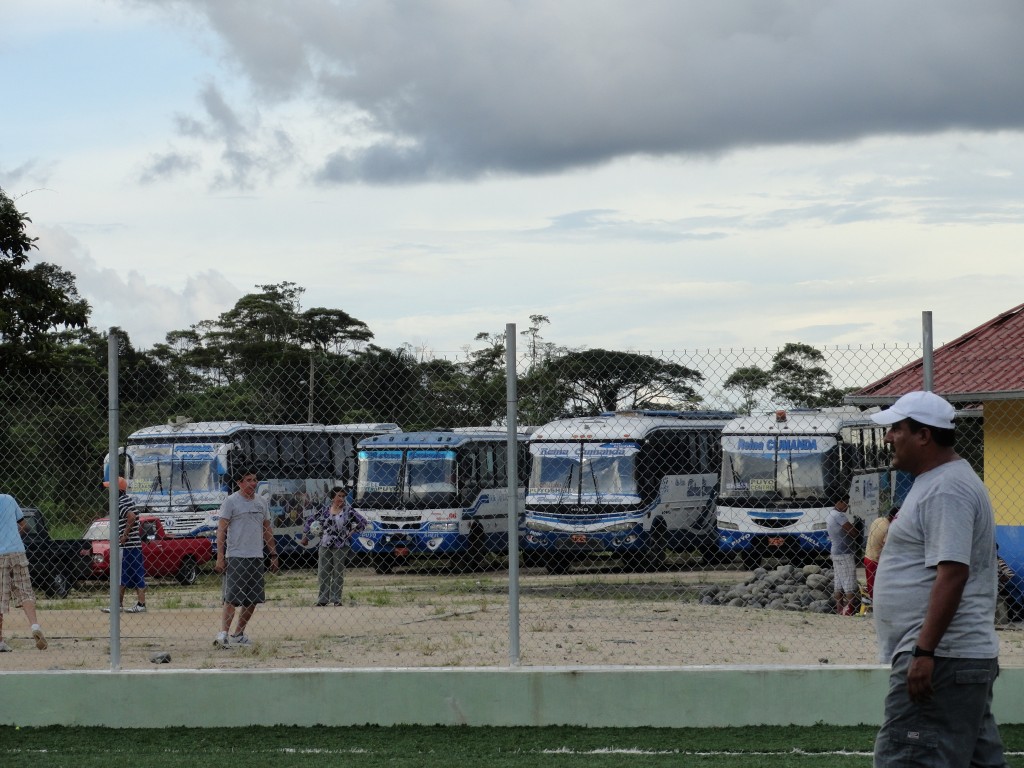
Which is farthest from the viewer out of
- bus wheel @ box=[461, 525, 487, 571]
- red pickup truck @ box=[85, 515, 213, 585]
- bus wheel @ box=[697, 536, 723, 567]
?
red pickup truck @ box=[85, 515, 213, 585]

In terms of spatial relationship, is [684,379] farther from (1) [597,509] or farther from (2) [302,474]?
(2) [302,474]

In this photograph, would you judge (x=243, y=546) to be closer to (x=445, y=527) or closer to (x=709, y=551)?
(x=709, y=551)

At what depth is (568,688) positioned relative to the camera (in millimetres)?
8453

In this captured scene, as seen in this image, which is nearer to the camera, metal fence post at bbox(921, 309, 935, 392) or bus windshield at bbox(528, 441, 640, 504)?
metal fence post at bbox(921, 309, 935, 392)

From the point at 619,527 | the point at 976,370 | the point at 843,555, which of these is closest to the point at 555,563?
the point at 619,527

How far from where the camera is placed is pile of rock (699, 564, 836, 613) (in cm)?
1870

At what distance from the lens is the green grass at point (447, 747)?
7.65m

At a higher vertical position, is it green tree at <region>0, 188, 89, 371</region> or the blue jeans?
green tree at <region>0, 188, 89, 371</region>

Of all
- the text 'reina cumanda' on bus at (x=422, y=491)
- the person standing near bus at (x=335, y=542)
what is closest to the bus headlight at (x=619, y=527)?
the text 'reina cumanda' on bus at (x=422, y=491)

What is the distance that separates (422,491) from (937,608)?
2279 cm

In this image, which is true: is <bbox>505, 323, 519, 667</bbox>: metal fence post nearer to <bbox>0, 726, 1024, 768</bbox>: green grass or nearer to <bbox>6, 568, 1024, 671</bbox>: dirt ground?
<bbox>0, 726, 1024, 768</bbox>: green grass

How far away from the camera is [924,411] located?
4.67 m

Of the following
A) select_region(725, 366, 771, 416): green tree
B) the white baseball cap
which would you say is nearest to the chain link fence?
select_region(725, 366, 771, 416): green tree

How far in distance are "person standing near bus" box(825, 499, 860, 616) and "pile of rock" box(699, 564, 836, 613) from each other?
2.49 feet
